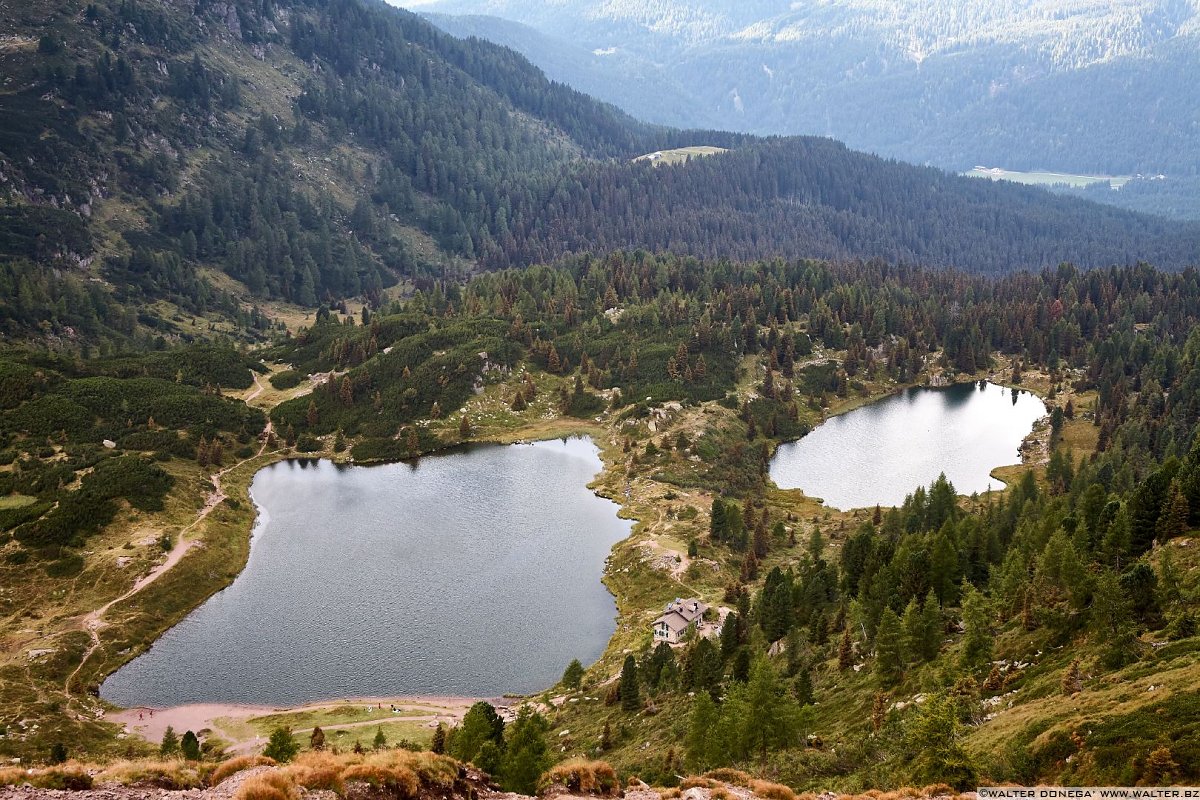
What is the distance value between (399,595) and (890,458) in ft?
319

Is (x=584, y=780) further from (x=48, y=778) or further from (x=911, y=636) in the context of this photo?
(x=911, y=636)

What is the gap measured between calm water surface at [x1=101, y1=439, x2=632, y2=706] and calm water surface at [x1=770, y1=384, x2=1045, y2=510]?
38.8m

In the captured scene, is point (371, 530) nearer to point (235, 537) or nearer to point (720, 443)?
point (235, 537)

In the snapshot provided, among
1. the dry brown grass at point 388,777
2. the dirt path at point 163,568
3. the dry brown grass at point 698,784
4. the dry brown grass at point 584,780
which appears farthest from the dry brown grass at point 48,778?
the dirt path at point 163,568

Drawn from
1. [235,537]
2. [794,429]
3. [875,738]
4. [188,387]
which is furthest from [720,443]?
[875,738]

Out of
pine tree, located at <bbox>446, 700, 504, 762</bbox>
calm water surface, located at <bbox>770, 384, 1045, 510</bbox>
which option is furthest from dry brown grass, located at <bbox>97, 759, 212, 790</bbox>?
calm water surface, located at <bbox>770, 384, 1045, 510</bbox>

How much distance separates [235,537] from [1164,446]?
14654 centimetres

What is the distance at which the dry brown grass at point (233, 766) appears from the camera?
131 ft

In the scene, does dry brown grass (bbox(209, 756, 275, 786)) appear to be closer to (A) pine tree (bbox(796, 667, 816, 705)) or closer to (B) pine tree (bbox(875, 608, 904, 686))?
(A) pine tree (bbox(796, 667, 816, 705))

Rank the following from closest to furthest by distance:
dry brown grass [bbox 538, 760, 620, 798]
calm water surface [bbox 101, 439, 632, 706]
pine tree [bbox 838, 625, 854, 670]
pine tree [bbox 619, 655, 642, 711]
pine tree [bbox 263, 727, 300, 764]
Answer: dry brown grass [bbox 538, 760, 620, 798]
pine tree [bbox 263, 727, 300, 764]
pine tree [bbox 838, 625, 854, 670]
pine tree [bbox 619, 655, 642, 711]
calm water surface [bbox 101, 439, 632, 706]

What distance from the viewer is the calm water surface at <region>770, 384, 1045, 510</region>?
16088 cm

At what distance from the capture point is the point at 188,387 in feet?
582

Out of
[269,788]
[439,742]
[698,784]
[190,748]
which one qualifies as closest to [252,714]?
[190,748]

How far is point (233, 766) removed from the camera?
41.8 m
